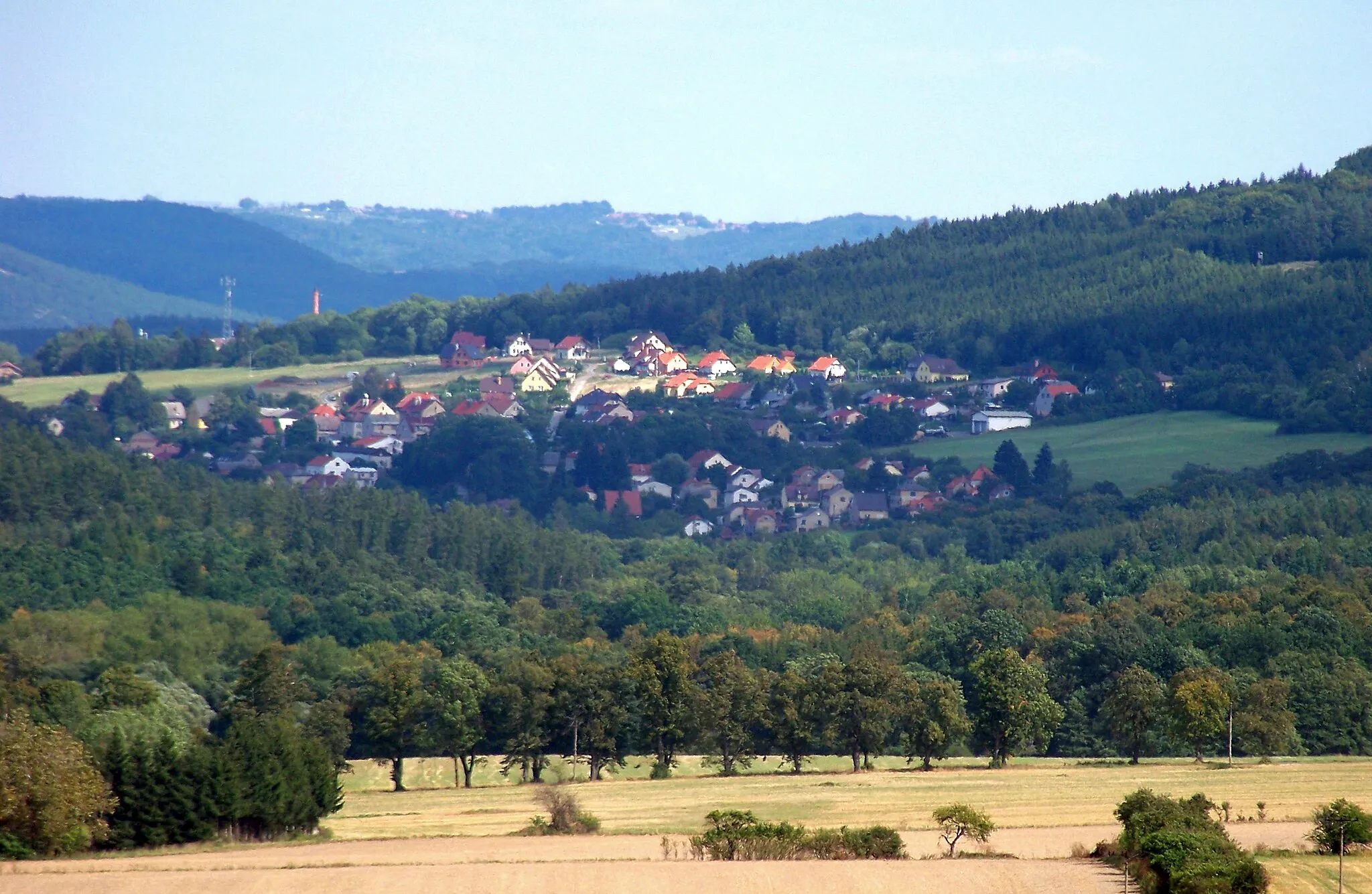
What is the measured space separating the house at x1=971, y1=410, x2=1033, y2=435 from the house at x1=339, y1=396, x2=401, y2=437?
5011 cm

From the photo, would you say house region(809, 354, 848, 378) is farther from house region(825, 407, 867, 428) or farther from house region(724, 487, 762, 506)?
house region(724, 487, 762, 506)

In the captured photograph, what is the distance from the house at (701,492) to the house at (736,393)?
19.1m

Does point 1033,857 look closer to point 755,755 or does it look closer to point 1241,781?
point 1241,781

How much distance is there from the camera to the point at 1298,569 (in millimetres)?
85562

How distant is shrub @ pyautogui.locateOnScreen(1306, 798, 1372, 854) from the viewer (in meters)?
37.4

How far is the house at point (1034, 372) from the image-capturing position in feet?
524

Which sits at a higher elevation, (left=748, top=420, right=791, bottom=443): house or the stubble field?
(left=748, top=420, right=791, bottom=443): house

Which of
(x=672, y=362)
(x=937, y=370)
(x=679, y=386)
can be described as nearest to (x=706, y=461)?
(x=679, y=386)

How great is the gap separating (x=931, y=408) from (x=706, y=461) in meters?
19.7

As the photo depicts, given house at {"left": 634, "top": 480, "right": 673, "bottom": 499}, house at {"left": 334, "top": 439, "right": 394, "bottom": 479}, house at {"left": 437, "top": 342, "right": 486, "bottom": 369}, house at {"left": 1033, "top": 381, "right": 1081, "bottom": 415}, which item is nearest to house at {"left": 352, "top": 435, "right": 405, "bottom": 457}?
house at {"left": 334, "top": 439, "right": 394, "bottom": 479}

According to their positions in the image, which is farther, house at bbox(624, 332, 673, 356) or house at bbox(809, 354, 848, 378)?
house at bbox(624, 332, 673, 356)

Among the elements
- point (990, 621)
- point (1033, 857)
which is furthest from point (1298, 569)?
point (1033, 857)

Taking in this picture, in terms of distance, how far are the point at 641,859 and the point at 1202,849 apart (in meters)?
11.7

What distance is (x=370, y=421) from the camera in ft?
536
